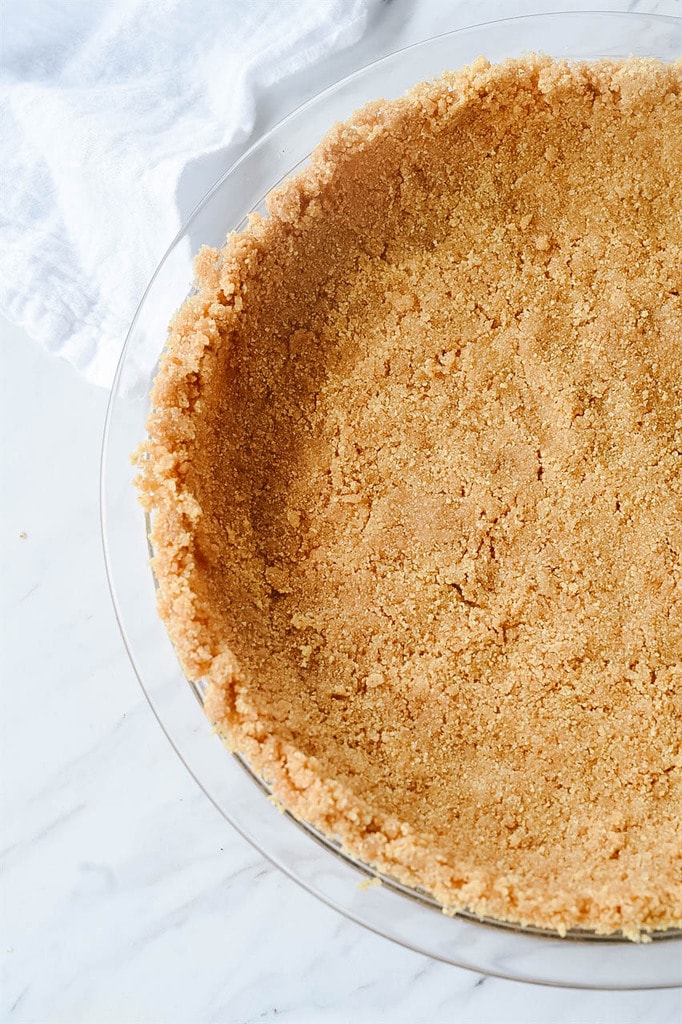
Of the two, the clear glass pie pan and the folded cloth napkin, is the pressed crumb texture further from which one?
the folded cloth napkin

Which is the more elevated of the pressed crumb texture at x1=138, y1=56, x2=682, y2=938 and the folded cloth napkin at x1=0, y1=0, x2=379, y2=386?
the folded cloth napkin at x1=0, y1=0, x2=379, y2=386

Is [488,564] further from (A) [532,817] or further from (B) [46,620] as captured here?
(B) [46,620]

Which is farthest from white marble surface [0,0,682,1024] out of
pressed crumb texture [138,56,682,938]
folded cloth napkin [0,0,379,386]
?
pressed crumb texture [138,56,682,938]

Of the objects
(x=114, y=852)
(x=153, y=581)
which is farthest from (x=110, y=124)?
(x=114, y=852)

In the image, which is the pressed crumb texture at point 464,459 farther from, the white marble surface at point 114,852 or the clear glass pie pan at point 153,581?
the white marble surface at point 114,852

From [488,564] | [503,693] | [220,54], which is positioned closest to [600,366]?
[488,564]
